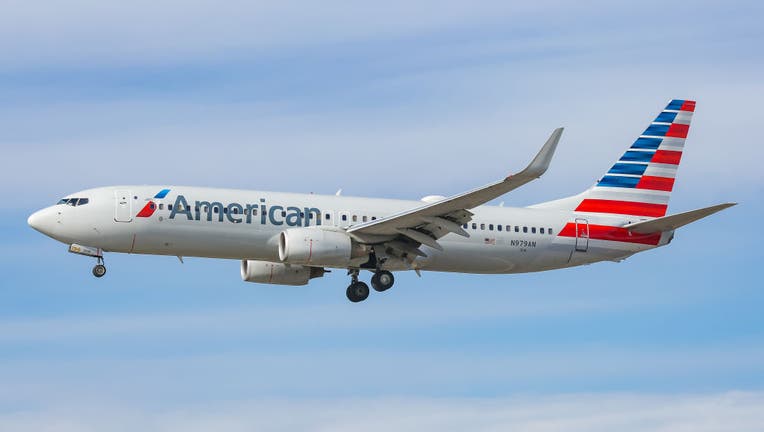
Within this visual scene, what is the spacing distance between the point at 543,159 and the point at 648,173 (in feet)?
47.5

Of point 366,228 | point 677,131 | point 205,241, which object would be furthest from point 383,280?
point 677,131

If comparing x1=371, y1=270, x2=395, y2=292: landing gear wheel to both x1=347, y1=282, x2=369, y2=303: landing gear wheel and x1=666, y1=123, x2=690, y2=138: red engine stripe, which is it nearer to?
x1=347, y1=282, x2=369, y2=303: landing gear wheel

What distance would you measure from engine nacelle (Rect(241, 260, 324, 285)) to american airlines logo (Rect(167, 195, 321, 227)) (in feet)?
12.3

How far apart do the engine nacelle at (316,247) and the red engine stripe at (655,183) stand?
14.1 metres

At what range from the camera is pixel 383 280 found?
177 ft

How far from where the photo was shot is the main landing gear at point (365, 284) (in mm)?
54000

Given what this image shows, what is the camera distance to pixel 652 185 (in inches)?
2340

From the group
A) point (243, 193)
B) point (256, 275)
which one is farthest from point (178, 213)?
point (256, 275)

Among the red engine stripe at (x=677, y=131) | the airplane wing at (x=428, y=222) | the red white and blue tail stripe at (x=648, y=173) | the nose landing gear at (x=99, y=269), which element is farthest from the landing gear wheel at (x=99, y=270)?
the red engine stripe at (x=677, y=131)

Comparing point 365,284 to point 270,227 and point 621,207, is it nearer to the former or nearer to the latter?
point 270,227

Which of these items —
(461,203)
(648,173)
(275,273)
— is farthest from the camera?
(648,173)

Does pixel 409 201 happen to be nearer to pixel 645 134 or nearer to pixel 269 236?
pixel 269 236

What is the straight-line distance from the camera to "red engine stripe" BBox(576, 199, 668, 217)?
57878mm

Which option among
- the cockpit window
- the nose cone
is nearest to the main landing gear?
the cockpit window
